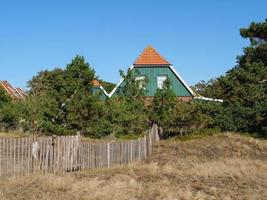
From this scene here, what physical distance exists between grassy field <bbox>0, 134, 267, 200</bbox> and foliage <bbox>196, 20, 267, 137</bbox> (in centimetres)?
1091

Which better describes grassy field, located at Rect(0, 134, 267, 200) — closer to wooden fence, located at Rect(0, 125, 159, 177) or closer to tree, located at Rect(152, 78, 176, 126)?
wooden fence, located at Rect(0, 125, 159, 177)

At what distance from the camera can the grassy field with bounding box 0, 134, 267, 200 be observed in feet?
38.0

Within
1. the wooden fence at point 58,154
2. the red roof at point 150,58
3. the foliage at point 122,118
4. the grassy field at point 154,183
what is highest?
the red roof at point 150,58

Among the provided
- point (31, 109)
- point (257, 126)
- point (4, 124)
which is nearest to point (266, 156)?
point (257, 126)

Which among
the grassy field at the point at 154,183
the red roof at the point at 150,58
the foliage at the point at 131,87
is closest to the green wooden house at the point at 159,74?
the red roof at the point at 150,58

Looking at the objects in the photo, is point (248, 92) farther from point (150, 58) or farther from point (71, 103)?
point (71, 103)

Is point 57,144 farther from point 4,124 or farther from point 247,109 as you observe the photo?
point 4,124

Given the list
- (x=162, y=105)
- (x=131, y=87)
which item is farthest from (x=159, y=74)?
(x=162, y=105)

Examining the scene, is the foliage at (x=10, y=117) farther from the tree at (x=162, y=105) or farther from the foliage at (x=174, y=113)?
the foliage at (x=174, y=113)

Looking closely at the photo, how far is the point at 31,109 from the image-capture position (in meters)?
35.2

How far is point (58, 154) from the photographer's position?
52.0ft

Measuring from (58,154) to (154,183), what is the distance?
391cm

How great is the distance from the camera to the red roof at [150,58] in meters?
39.6

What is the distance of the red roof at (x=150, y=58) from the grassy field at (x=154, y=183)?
19.1m
